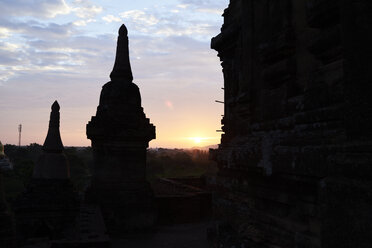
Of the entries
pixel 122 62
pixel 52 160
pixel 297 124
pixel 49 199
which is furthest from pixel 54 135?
pixel 297 124

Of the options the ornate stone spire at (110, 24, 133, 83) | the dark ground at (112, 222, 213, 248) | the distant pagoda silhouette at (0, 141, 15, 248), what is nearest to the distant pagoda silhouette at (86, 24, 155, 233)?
the ornate stone spire at (110, 24, 133, 83)

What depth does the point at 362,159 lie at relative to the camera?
1.86 metres

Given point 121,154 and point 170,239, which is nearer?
point 170,239

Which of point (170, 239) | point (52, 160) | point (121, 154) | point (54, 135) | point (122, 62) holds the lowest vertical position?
point (170, 239)

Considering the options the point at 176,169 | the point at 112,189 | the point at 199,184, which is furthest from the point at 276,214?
the point at 176,169

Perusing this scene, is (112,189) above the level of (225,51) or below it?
below

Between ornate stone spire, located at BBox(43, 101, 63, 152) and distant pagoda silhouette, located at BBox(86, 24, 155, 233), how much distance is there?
89cm

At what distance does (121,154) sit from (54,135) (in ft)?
5.85

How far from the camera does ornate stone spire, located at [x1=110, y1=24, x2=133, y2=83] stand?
9.84 meters

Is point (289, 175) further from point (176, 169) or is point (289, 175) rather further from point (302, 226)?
point (176, 169)

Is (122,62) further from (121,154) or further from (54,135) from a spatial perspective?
(54,135)

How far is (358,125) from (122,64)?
8.50m

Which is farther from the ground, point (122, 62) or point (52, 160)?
point (122, 62)

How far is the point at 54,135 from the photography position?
9.43 m
